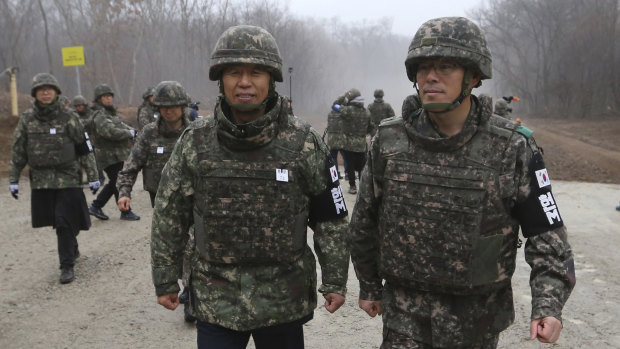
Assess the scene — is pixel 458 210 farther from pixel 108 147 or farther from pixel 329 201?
pixel 108 147

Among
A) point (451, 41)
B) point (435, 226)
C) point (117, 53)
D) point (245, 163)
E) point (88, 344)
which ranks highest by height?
point (117, 53)

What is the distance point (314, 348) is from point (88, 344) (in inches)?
71.9

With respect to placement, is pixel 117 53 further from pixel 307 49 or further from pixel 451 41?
pixel 451 41

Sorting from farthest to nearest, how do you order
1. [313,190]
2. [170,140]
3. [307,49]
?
[307,49]
[170,140]
[313,190]

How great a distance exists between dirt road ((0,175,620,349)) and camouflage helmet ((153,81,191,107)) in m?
1.92

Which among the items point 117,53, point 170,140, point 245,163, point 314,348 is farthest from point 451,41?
point 117,53

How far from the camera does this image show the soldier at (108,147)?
28.4ft

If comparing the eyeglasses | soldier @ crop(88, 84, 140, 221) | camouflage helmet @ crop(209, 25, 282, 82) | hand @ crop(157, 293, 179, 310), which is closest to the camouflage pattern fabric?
the eyeglasses

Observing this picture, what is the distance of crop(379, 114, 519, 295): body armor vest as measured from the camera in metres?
2.28

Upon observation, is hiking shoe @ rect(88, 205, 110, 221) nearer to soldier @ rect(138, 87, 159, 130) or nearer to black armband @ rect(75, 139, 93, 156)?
soldier @ rect(138, 87, 159, 130)

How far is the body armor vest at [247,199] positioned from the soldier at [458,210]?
446 mm

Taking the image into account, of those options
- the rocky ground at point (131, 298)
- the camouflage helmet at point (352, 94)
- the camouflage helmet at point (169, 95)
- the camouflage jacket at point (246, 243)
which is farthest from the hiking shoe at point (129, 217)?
the camouflage jacket at point (246, 243)

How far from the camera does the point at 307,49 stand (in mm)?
42375

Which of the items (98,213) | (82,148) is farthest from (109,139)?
(82,148)
